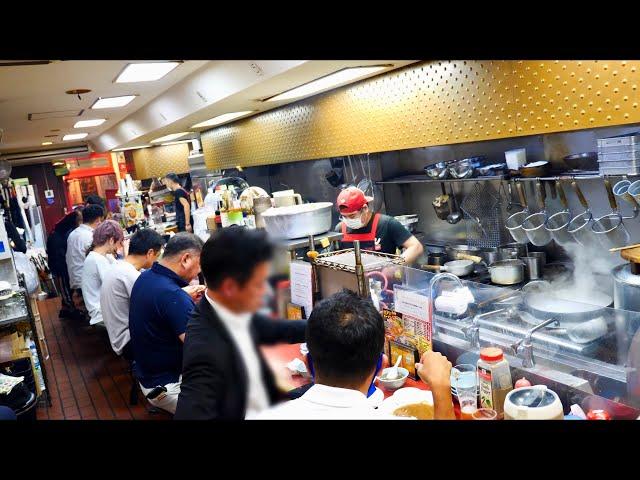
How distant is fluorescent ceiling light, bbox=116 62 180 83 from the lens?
12.2 feet

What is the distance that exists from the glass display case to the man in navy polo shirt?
101 centimetres

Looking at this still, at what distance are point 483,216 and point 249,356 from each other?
3.91 m

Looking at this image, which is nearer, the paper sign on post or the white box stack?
the paper sign on post

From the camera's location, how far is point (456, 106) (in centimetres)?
332

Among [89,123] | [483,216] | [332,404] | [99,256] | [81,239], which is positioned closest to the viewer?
[332,404]

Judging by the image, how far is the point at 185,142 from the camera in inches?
438

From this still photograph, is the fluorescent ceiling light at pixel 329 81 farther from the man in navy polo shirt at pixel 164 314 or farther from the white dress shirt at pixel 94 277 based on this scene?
the white dress shirt at pixel 94 277

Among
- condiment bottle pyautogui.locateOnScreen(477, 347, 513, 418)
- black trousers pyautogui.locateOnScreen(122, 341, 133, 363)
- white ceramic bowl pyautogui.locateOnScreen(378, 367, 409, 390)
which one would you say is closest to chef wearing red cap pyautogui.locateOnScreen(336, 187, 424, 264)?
white ceramic bowl pyautogui.locateOnScreen(378, 367, 409, 390)

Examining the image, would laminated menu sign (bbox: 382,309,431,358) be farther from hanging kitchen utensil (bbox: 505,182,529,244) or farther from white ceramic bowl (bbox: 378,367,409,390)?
hanging kitchen utensil (bbox: 505,182,529,244)

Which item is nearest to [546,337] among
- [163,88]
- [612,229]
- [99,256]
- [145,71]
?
[612,229]

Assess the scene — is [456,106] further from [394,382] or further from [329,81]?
[394,382]
